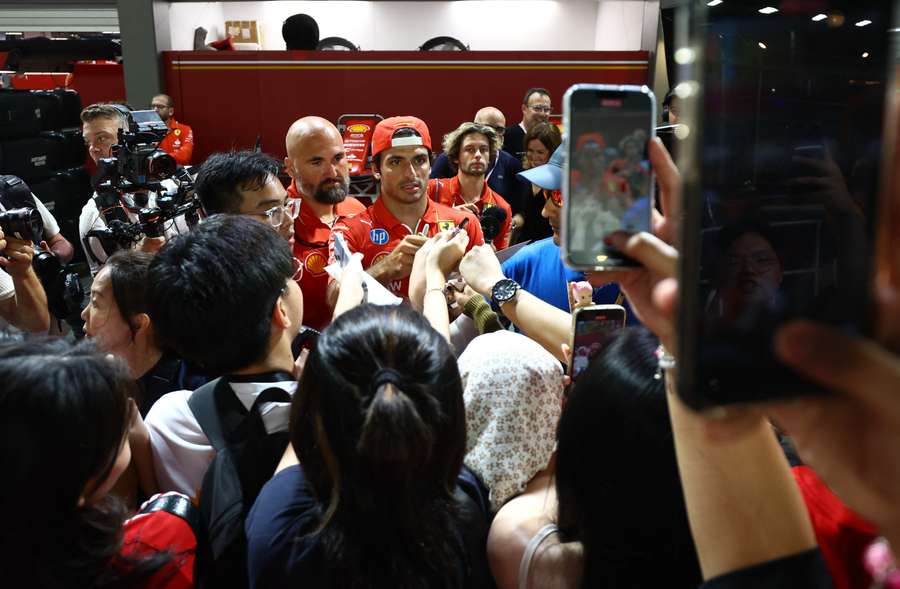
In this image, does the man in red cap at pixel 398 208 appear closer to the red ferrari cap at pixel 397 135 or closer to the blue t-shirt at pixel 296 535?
the red ferrari cap at pixel 397 135

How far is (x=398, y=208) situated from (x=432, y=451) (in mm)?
2160

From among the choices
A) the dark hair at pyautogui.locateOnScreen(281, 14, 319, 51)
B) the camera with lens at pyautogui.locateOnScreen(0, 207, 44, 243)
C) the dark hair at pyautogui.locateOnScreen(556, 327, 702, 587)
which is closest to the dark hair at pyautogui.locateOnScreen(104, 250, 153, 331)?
the camera with lens at pyautogui.locateOnScreen(0, 207, 44, 243)

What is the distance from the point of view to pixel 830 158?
69 cm

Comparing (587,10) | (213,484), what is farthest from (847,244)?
(587,10)

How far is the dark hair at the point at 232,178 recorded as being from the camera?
8.87 ft

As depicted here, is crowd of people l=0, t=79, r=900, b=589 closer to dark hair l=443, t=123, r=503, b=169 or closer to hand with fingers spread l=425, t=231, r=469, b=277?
hand with fingers spread l=425, t=231, r=469, b=277

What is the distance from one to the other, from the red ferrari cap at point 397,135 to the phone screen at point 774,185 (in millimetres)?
2592

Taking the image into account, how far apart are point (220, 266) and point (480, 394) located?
0.61 m

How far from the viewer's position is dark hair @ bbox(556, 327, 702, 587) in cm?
105

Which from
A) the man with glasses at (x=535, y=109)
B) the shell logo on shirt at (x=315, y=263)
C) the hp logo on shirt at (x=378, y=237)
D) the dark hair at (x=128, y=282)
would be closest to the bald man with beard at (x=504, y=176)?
the man with glasses at (x=535, y=109)

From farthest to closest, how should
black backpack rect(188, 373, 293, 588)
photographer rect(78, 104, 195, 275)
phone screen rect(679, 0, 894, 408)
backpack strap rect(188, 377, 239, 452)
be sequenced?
photographer rect(78, 104, 195, 275)
backpack strap rect(188, 377, 239, 452)
black backpack rect(188, 373, 293, 588)
phone screen rect(679, 0, 894, 408)

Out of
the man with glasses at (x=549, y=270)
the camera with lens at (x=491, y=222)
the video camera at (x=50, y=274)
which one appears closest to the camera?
the man with glasses at (x=549, y=270)

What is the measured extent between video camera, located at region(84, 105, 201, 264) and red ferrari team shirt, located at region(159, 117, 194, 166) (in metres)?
4.52

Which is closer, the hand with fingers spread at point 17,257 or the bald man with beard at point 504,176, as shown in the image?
the hand with fingers spread at point 17,257
